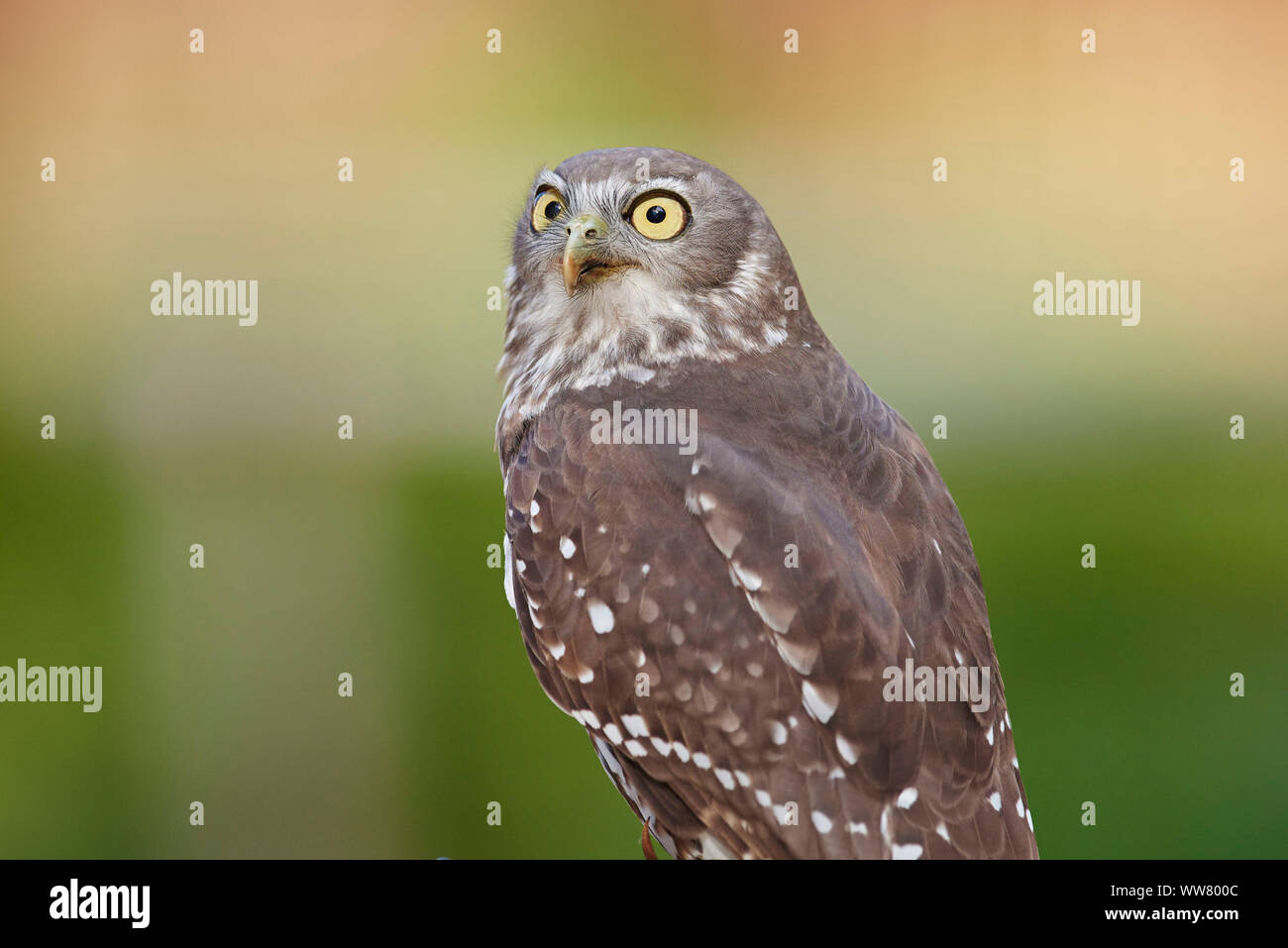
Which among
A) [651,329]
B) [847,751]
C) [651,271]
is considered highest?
[651,271]

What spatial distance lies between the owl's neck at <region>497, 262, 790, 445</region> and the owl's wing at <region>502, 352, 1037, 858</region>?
162 mm

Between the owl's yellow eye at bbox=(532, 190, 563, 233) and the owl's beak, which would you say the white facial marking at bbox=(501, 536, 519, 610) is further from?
the owl's yellow eye at bbox=(532, 190, 563, 233)

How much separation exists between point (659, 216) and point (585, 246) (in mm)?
163

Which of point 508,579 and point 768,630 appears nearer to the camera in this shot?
point 768,630

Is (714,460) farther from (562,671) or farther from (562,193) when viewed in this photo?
(562,193)

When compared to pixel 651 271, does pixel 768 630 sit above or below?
below

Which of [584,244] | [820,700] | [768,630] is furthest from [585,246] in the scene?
[820,700]

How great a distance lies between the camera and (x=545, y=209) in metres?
2.49

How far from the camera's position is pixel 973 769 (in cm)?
201

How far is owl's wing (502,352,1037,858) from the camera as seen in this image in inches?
77.8

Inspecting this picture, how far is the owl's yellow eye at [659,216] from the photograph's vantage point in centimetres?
229

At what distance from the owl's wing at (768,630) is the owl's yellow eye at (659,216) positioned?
0.37 meters

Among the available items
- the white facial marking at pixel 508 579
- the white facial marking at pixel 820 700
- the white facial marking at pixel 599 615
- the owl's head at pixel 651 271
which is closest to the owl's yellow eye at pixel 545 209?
the owl's head at pixel 651 271

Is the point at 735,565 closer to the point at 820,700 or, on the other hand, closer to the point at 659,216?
the point at 820,700
